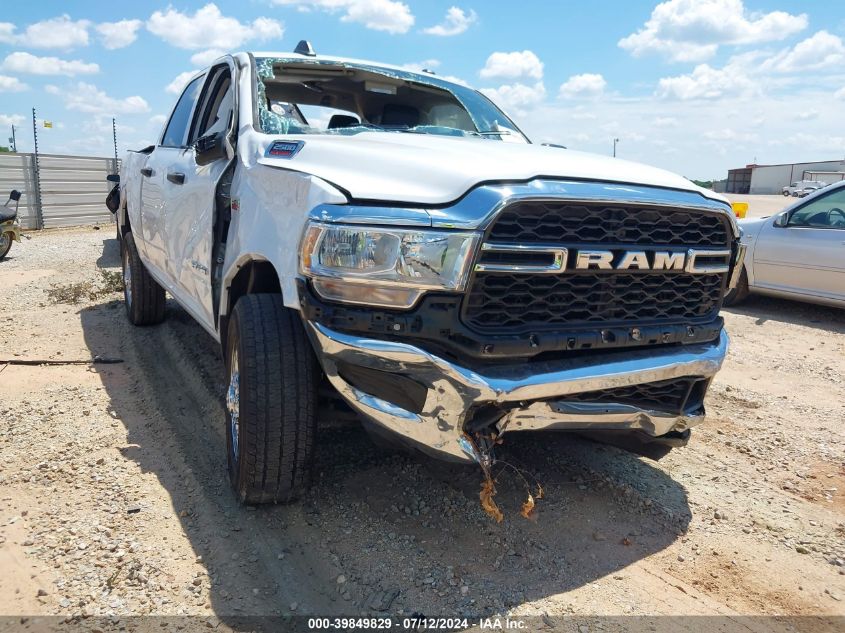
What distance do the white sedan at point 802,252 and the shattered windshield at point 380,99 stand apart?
4.43m

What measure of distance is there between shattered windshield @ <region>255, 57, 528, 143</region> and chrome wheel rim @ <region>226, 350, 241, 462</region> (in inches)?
56.8

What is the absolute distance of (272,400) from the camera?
2.59m

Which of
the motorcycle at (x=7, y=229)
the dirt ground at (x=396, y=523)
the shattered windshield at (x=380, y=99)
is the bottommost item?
the dirt ground at (x=396, y=523)

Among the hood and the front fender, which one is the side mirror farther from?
the hood

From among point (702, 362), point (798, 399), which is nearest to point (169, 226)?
point (702, 362)

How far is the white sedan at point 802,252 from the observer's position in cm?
696

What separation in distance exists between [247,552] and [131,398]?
1999 mm

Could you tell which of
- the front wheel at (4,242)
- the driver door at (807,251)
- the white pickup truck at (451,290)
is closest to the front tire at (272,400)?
the white pickup truck at (451,290)

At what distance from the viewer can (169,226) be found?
4.29 meters

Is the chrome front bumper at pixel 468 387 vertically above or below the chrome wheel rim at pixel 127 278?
above

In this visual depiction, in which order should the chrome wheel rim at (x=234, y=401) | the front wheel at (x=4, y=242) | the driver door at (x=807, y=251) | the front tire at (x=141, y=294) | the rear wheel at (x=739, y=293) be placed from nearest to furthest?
1. the chrome wheel rim at (x=234, y=401)
2. the front tire at (x=141, y=294)
3. the driver door at (x=807, y=251)
4. the rear wheel at (x=739, y=293)
5. the front wheel at (x=4, y=242)

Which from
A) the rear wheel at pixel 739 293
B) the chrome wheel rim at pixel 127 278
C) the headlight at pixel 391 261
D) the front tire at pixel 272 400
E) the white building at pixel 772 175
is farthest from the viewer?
the white building at pixel 772 175

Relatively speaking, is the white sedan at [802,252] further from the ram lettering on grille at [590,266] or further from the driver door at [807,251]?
the ram lettering on grille at [590,266]

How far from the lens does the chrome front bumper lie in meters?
2.29
